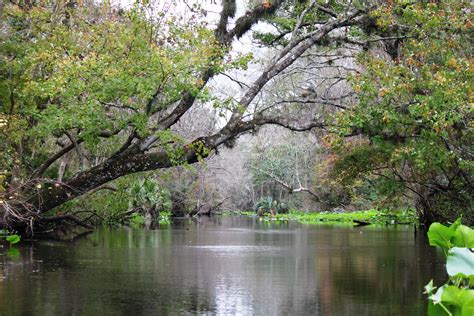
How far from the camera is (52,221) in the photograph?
2308cm

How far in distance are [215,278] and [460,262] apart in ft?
21.9

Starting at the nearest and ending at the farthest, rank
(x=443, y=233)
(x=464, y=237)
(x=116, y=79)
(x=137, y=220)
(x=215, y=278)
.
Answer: (x=464, y=237)
(x=443, y=233)
(x=215, y=278)
(x=116, y=79)
(x=137, y=220)

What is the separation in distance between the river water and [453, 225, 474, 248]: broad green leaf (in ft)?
5.91

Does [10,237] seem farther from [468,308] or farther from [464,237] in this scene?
[468,308]

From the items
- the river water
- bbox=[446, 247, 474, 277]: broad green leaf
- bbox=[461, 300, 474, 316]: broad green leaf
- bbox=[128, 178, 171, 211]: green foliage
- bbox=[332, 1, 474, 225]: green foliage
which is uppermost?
bbox=[332, 1, 474, 225]: green foliage

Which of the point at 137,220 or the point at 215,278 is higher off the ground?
the point at 137,220

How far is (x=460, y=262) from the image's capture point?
6926 mm

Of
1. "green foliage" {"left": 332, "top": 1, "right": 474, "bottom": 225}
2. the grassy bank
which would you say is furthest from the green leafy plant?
the grassy bank

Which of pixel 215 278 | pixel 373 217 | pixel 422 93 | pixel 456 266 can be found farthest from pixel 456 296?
pixel 373 217

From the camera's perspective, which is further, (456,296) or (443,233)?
(443,233)

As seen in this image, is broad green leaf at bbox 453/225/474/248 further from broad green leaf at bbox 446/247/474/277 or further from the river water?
the river water

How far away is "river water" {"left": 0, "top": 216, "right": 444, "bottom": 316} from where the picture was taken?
31.7 feet

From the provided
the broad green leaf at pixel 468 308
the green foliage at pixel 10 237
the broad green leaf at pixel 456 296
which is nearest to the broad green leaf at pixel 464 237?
the broad green leaf at pixel 456 296

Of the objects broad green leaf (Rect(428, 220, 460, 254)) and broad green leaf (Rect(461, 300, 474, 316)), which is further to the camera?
broad green leaf (Rect(428, 220, 460, 254))
